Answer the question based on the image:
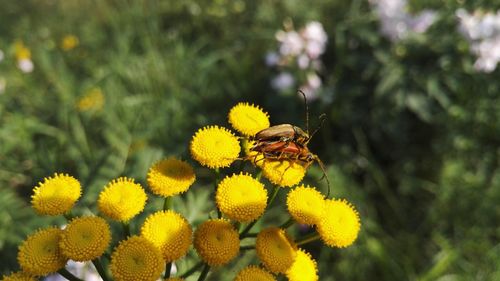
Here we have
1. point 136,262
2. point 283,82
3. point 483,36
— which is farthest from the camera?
point 283,82

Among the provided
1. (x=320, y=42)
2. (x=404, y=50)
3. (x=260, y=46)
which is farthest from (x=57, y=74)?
(x=404, y=50)

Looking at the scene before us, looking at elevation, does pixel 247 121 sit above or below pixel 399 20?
below

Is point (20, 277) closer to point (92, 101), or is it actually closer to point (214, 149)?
point (214, 149)

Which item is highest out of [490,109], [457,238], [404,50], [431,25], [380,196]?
[431,25]

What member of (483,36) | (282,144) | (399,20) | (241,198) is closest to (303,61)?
(399,20)

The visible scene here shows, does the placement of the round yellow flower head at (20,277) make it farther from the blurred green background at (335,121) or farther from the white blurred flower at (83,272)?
the blurred green background at (335,121)

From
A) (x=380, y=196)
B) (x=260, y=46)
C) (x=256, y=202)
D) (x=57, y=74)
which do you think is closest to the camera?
(x=256, y=202)

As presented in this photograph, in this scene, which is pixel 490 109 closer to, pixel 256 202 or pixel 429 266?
pixel 429 266

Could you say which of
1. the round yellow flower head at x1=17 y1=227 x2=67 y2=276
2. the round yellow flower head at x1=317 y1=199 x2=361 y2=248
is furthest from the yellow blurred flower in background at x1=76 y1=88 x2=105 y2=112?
the round yellow flower head at x1=317 y1=199 x2=361 y2=248
